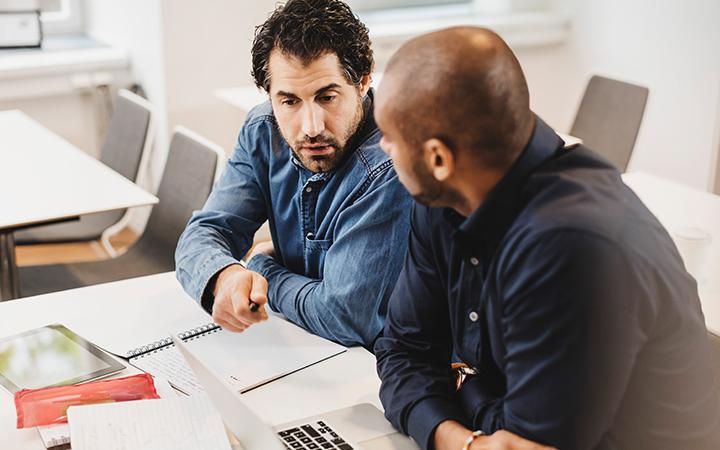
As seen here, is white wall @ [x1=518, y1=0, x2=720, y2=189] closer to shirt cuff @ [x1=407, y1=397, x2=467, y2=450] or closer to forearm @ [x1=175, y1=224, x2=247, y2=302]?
forearm @ [x1=175, y1=224, x2=247, y2=302]

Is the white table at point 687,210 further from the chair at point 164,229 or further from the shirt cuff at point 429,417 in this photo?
the chair at point 164,229

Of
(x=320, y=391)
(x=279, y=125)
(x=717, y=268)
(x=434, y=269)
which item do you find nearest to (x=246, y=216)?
(x=279, y=125)

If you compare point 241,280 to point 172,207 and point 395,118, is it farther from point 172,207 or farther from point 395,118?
point 172,207

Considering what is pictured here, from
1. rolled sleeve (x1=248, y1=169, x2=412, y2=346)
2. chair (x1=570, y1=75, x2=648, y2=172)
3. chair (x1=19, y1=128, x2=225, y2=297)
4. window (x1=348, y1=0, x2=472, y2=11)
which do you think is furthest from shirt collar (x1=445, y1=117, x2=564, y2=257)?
window (x1=348, y1=0, x2=472, y2=11)

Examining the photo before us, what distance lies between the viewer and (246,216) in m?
2.05

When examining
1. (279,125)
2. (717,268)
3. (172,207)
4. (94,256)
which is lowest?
(94,256)

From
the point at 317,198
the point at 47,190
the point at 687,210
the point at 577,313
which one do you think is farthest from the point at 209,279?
the point at 687,210

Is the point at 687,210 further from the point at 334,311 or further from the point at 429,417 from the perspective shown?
the point at 429,417

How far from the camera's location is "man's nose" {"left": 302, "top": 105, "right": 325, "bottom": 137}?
1.80 m

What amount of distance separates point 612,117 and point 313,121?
7.09 ft

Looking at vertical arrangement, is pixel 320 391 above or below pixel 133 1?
below

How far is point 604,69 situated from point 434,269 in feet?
12.1

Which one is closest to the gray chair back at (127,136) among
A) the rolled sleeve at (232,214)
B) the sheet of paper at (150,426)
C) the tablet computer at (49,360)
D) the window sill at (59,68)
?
the window sill at (59,68)

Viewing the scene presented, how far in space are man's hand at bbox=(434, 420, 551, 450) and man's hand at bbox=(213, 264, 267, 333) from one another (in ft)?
1.41
